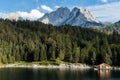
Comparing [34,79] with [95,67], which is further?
[95,67]

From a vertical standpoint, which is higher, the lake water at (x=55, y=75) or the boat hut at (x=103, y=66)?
the boat hut at (x=103, y=66)

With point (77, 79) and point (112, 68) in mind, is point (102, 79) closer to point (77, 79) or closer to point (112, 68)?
point (77, 79)

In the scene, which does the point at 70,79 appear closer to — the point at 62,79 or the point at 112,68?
the point at 62,79

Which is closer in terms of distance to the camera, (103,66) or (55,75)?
(55,75)

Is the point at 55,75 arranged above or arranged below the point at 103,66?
below

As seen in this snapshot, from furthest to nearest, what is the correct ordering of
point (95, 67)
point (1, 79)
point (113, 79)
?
1. point (95, 67)
2. point (113, 79)
3. point (1, 79)

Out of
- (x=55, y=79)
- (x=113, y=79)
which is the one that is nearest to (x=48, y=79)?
(x=55, y=79)

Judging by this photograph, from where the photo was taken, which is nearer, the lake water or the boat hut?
the lake water

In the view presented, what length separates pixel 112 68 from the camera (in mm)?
199625

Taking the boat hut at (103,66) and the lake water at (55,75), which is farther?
the boat hut at (103,66)

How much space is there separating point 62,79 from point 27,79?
15.4 m

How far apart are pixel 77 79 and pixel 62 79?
672 centimetres

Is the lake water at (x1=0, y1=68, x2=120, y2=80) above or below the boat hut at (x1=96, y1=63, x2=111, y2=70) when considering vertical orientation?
below

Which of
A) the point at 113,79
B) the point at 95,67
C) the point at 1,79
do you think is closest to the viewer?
the point at 1,79
